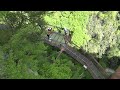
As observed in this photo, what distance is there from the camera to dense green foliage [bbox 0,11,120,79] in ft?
21.5

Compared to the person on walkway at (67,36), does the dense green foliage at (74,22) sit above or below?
above

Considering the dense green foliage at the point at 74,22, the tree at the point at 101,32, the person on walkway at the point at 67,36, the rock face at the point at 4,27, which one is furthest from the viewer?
the person on walkway at the point at 67,36

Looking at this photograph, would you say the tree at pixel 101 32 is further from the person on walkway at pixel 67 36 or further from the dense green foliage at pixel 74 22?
the person on walkway at pixel 67 36

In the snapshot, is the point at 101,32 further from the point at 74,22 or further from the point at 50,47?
the point at 50,47

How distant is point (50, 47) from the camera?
31.3 feet

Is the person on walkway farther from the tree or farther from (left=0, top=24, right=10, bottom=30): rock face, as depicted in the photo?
(left=0, top=24, right=10, bottom=30): rock face

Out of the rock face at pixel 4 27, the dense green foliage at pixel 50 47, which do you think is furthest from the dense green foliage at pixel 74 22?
the rock face at pixel 4 27

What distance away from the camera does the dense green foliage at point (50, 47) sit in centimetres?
656

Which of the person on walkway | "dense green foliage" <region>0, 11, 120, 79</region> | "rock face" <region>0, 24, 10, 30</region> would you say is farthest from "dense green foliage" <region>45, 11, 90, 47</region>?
"rock face" <region>0, 24, 10, 30</region>

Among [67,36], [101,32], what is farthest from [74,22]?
[101,32]

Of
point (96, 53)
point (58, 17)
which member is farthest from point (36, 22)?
point (96, 53)
